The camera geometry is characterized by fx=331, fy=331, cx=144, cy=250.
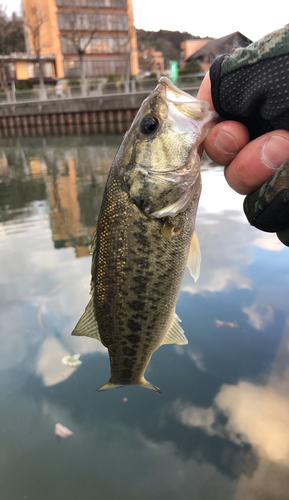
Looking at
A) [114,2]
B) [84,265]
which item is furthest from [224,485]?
[114,2]

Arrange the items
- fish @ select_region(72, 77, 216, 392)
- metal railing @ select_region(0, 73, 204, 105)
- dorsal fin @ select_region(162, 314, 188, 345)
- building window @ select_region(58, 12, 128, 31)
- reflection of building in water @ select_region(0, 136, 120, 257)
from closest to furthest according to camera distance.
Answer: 1. fish @ select_region(72, 77, 216, 392)
2. dorsal fin @ select_region(162, 314, 188, 345)
3. reflection of building in water @ select_region(0, 136, 120, 257)
4. metal railing @ select_region(0, 73, 204, 105)
5. building window @ select_region(58, 12, 128, 31)

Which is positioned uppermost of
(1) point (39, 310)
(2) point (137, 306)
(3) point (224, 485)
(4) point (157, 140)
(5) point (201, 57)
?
(5) point (201, 57)

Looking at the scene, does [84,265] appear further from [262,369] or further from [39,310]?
[262,369]

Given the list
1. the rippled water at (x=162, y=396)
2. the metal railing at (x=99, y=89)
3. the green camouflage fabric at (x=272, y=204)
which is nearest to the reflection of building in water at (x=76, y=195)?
the rippled water at (x=162, y=396)

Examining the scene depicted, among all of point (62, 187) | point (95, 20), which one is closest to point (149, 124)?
point (62, 187)

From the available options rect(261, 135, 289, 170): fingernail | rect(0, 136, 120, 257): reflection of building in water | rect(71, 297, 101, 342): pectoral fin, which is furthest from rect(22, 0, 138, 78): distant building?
rect(71, 297, 101, 342): pectoral fin

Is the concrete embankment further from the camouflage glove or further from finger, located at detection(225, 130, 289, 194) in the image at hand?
finger, located at detection(225, 130, 289, 194)
